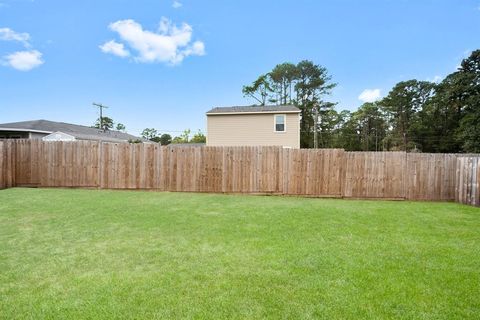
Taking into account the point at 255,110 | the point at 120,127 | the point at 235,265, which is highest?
the point at 120,127

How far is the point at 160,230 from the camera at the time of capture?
4801 millimetres

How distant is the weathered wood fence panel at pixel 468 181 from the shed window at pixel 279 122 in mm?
10162

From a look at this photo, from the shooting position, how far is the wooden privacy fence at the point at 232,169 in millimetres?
8922

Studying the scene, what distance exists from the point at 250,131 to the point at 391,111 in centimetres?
2845

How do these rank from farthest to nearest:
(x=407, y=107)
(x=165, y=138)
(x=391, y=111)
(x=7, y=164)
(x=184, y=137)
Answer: (x=165, y=138) → (x=184, y=137) → (x=391, y=111) → (x=407, y=107) → (x=7, y=164)

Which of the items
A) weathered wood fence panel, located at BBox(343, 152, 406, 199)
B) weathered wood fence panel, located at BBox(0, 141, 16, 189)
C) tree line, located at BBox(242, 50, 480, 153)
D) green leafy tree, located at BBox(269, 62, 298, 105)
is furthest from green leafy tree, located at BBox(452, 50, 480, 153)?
weathered wood fence panel, located at BBox(0, 141, 16, 189)

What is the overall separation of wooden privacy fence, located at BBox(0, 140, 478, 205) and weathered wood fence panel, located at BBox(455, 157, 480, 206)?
0.20 m

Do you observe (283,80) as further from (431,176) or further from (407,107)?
(431,176)

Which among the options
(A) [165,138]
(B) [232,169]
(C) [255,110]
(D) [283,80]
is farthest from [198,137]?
(B) [232,169]

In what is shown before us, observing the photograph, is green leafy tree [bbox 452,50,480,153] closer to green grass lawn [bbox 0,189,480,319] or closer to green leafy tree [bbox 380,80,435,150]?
green leafy tree [bbox 380,80,435,150]

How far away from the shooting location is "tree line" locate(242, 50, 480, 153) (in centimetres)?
2695

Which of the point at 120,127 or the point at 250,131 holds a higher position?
the point at 120,127

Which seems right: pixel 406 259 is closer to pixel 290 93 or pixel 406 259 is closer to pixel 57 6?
pixel 57 6

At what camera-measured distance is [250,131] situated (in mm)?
18078
